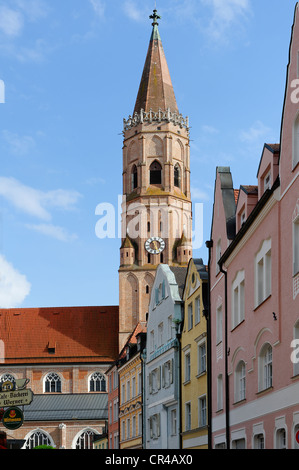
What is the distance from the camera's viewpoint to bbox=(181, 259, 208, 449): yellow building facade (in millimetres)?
35531

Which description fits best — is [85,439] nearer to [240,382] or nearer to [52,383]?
[52,383]

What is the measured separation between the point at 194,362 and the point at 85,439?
5423cm

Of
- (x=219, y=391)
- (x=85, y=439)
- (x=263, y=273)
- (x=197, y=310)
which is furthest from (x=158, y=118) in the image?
(x=263, y=273)

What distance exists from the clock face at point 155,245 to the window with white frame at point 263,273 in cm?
7067

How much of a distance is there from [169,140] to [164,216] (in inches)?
401

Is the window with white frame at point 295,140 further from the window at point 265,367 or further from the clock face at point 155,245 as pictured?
the clock face at point 155,245

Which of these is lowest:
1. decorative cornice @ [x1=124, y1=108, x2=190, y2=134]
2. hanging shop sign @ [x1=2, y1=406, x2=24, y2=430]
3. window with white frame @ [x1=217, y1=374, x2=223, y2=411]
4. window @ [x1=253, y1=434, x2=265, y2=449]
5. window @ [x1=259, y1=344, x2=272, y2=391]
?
window @ [x1=253, y1=434, x2=265, y2=449]

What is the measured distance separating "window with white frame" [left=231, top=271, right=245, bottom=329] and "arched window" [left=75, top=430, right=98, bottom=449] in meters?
62.2

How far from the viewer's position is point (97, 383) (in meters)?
97.0

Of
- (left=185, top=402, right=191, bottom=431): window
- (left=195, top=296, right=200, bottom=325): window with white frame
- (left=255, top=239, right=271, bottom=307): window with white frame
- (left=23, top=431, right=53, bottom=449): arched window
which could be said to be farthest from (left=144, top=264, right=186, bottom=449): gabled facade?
(left=23, top=431, right=53, bottom=449): arched window

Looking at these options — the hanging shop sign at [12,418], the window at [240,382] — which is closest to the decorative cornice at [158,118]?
the window at [240,382]

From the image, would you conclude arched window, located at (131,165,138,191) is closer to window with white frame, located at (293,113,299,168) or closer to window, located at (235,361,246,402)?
window, located at (235,361,246,402)

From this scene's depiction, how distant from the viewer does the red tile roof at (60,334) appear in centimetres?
9844
